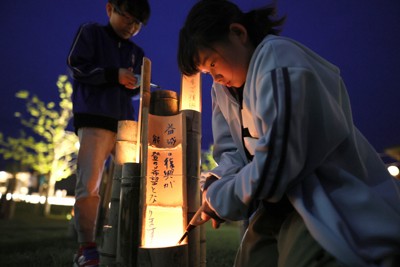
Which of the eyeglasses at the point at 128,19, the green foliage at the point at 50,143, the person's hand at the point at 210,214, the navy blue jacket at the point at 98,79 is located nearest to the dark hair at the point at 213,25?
the person's hand at the point at 210,214

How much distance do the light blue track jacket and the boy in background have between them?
184 cm

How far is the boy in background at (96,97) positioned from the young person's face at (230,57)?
1.58 metres

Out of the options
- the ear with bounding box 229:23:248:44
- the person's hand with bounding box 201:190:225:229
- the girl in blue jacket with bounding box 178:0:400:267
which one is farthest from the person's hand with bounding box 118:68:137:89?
the person's hand with bounding box 201:190:225:229

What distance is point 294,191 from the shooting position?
1.13 meters

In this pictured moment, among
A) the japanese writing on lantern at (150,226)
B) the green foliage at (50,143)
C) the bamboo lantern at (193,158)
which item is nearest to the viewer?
the japanese writing on lantern at (150,226)

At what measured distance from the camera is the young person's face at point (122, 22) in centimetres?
300

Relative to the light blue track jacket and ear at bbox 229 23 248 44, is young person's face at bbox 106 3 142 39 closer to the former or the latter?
ear at bbox 229 23 248 44

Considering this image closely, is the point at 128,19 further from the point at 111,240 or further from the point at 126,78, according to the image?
the point at 111,240

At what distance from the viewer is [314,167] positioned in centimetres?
111

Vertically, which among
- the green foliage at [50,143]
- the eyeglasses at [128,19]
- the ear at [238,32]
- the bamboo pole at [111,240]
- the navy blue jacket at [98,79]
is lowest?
the bamboo pole at [111,240]

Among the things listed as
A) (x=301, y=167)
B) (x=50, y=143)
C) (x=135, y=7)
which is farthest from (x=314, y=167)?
(x=50, y=143)

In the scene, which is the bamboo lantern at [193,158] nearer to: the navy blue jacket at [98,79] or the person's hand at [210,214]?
the navy blue jacket at [98,79]

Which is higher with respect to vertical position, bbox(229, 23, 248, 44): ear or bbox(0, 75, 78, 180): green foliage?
bbox(0, 75, 78, 180): green foliage

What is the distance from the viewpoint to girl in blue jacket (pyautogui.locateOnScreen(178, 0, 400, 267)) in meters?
1.00
